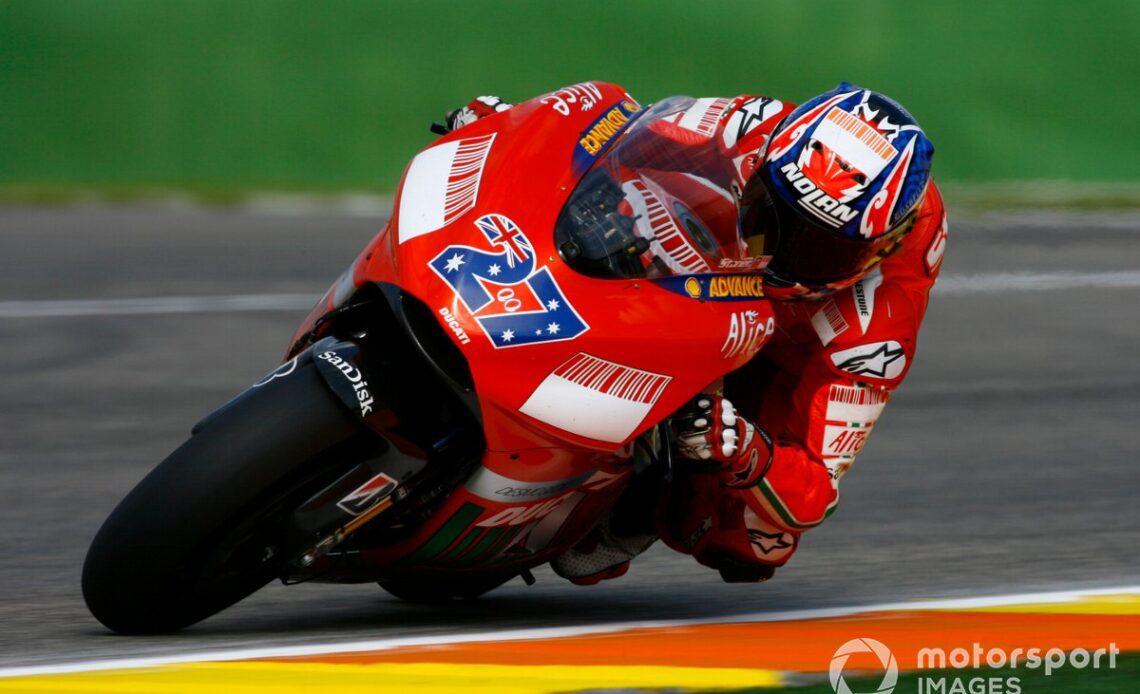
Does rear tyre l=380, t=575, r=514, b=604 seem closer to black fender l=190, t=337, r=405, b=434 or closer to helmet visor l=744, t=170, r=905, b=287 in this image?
black fender l=190, t=337, r=405, b=434

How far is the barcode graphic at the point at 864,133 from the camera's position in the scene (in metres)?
3.84

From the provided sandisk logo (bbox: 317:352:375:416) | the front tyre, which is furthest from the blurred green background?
sandisk logo (bbox: 317:352:375:416)

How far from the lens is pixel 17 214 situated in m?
10.8

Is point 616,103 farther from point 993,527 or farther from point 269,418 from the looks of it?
point 993,527

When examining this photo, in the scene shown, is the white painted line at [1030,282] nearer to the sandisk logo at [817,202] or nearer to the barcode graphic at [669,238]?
the sandisk logo at [817,202]

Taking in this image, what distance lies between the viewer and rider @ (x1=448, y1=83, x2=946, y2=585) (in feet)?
12.5

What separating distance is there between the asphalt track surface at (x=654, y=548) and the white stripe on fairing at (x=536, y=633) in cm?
10

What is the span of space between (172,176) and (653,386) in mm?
8482

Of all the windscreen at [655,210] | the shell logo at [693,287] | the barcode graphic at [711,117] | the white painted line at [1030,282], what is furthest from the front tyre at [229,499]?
the white painted line at [1030,282]

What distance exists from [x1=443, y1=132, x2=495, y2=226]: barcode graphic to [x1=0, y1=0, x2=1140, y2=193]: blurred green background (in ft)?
25.7

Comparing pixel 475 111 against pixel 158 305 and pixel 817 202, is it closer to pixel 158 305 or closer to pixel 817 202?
pixel 817 202

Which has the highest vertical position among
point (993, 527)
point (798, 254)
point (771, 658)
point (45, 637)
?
point (798, 254)

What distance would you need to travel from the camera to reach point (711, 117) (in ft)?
13.2

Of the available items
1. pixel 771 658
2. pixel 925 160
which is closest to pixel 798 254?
pixel 925 160
